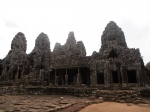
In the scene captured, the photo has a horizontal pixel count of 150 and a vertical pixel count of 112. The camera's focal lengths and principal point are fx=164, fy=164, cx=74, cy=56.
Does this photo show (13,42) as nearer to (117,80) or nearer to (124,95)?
(117,80)

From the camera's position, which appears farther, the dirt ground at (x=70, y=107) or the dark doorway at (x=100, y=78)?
the dark doorway at (x=100, y=78)

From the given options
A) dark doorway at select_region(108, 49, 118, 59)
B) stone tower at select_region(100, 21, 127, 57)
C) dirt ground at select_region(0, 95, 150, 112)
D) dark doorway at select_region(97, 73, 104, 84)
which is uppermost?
stone tower at select_region(100, 21, 127, 57)

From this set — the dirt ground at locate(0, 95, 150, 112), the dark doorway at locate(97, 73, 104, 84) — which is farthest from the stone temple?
the dirt ground at locate(0, 95, 150, 112)

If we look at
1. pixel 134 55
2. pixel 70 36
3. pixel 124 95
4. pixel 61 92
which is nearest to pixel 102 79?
pixel 134 55

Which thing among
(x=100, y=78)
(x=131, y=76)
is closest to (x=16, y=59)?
(x=100, y=78)

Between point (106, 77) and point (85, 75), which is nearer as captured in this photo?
point (106, 77)

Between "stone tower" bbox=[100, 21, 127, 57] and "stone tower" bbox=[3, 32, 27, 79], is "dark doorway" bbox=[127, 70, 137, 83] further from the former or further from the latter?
"stone tower" bbox=[3, 32, 27, 79]

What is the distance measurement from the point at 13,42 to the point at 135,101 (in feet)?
130

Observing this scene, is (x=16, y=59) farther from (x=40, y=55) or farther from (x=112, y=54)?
(x=112, y=54)

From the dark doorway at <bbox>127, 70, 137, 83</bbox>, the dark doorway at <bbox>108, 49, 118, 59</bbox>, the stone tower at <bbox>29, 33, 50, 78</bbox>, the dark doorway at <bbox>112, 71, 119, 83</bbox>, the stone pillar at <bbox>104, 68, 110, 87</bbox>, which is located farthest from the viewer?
the stone tower at <bbox>29, 33, 50, 78</bbox>

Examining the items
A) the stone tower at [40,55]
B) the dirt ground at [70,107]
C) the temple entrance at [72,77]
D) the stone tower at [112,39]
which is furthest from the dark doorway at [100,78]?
the dirt ground at [70,107]

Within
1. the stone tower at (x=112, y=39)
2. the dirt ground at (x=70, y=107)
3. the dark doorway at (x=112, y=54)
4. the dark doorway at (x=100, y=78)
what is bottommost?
the dirt ground at (x=70, y=107)

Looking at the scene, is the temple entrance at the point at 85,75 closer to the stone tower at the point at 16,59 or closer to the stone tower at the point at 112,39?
the stone tower at the point at 112,39

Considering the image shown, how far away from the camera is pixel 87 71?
2986 cm
